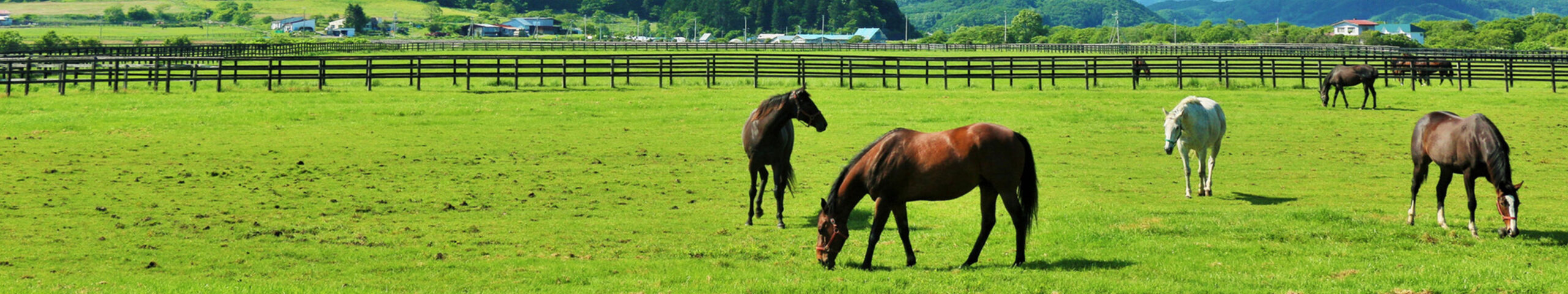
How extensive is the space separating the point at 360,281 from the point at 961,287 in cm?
381

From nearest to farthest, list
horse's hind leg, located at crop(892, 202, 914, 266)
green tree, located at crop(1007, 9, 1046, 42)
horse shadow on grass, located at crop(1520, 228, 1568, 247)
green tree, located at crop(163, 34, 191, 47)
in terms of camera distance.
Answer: horse's hind leg, located at crop(892, 202, 914, 266) < horse shadow on grass, located at crop(1520, 228, 1568, 247) < green tree, located at crop(163, 34, 191, 47) < green tree, located at crop(1007, 9, 1046, 42)

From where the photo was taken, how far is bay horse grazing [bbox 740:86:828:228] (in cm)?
997

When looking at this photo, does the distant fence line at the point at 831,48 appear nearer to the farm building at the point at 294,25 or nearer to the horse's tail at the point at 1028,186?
the horse's tail at the point at 1028,186

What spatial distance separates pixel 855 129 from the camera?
68.1 ft

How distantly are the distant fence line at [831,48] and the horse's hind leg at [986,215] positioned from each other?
157 feet

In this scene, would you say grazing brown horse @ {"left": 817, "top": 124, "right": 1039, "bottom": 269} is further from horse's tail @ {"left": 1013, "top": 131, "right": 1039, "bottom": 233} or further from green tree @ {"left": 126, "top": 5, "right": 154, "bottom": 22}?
green tree @ {"left": 126, "top": 5, "right": 154, "bottom": 22}

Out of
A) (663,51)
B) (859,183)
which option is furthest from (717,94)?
(663,51)

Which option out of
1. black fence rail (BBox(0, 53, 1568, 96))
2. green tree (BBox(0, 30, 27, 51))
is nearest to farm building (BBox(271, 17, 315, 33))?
green tree (BBox(0, 30, 27, 51))

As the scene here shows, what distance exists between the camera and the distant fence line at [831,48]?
57469mm

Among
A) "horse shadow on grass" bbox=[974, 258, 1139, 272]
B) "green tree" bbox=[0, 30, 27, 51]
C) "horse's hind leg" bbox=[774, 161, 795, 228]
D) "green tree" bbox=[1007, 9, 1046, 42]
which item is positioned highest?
"green tree" bbox=[1007, 9, 1046, 42]

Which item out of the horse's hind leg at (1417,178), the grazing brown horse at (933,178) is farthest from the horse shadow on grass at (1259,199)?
the grazing brown horse at (933,178)

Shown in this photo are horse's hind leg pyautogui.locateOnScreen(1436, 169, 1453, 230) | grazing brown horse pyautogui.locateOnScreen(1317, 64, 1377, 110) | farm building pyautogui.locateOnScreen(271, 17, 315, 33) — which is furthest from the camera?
farm building pyautogui.locateOnScreen(271, 17, 315, 33)

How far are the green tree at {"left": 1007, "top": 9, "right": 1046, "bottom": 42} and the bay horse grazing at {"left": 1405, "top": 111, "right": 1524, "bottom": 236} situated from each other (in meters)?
164

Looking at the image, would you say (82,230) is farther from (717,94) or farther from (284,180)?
(717,94)
